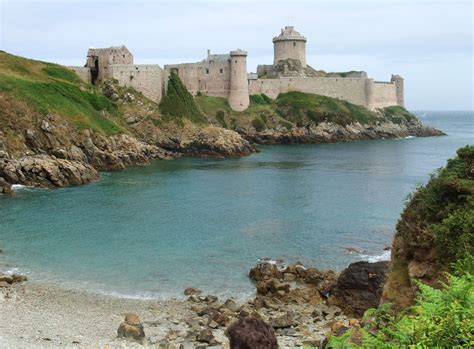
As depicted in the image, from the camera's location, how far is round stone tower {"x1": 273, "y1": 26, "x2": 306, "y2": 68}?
113 meters

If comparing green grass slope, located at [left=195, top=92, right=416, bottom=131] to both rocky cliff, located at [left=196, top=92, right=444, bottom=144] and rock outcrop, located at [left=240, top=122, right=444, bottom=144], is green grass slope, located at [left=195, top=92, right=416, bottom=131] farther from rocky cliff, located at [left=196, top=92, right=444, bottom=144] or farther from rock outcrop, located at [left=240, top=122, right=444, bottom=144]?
rock outcrop, located at [left=240, top=122, right=444, bottom=144]

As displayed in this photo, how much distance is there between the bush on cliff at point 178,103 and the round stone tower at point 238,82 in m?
10.00

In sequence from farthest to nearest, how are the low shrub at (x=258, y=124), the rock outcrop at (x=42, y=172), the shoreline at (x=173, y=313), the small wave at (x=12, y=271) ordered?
the low shrub at (x=258, y=124)
the rock outcrop at (x=42, y=172)
the small wave at (x=12, y=271)
the shoreline at (x=173, y=313)

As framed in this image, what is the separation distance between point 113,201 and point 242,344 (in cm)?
3734

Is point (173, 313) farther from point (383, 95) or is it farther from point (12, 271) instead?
point (383, 95)

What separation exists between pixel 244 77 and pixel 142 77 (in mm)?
21275

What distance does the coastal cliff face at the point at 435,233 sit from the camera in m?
14.0

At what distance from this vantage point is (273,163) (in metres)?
70.6

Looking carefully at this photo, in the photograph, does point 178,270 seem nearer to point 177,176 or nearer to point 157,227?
point 157,227

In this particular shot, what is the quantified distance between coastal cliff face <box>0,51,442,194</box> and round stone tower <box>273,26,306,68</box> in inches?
404

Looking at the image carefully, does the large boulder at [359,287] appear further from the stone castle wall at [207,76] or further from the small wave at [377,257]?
the stone castle wall at [207,76]

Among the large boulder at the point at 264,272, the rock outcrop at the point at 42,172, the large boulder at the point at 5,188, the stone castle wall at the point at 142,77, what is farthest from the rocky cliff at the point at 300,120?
the large boulder at the point at 264,272

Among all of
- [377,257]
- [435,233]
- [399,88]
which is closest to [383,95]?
[399,88]

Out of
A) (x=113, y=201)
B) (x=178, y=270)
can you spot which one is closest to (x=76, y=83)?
(x=113, y=201)
